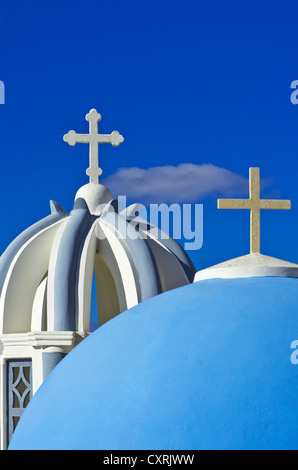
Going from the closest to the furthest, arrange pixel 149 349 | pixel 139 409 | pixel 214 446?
pixel 214 446 → pixel 139 409 → pixel 149 349

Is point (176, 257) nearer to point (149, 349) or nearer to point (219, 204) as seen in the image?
point (219, 204)

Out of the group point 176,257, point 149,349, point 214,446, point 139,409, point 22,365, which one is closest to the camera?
point 214,446

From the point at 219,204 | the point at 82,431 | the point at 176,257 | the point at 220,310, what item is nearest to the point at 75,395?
the point at 82,431

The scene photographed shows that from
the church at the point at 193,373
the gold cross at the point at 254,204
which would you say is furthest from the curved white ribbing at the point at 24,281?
the gold cross at the point at 254,204

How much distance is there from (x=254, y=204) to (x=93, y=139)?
7.25 meters

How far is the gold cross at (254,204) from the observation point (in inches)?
258

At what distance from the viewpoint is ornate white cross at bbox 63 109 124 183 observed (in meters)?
13.5

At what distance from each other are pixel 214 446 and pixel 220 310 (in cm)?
106

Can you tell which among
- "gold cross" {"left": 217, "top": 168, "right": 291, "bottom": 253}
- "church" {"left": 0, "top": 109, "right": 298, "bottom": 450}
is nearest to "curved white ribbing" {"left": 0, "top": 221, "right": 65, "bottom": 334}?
"church" {"left": 0, "top": 109, "right": 298, "bottom": 450}

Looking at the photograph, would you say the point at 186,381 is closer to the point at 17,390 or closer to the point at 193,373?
the point at 193,373

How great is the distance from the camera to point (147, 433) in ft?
15.8

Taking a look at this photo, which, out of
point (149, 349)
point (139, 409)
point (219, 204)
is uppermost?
point (219, 204)

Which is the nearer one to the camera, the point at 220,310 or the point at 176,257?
the point at 220,310

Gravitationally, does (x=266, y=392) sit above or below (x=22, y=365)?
below
